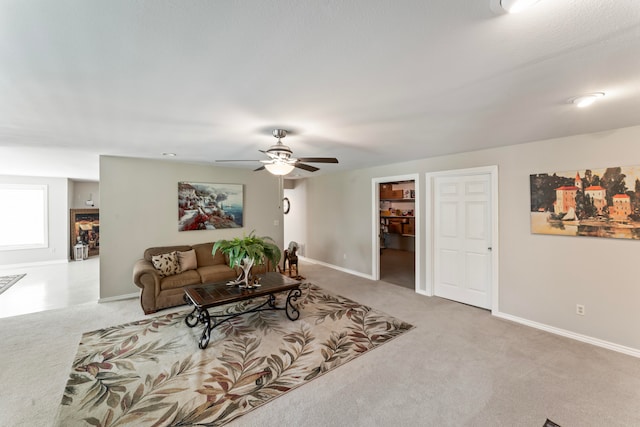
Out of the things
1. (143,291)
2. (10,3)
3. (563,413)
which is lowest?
(563,413)

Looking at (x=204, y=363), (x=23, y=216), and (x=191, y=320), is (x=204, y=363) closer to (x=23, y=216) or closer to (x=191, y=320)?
(x=191, y=320)

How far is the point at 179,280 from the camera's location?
4.11 metres

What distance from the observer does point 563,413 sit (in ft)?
6.47

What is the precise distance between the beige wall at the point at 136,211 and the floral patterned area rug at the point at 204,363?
143 centimetres

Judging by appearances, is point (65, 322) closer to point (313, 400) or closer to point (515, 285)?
point (313, 400)

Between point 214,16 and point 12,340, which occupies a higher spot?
point 214,16

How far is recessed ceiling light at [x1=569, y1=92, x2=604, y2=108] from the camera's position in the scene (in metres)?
1.98

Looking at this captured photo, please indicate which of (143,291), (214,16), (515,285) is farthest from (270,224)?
(214,16)

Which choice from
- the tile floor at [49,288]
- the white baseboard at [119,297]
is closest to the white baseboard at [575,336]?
the white baseboard at [119,297]

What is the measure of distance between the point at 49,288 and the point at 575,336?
8.56 meters

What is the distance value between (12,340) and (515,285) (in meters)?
6.37

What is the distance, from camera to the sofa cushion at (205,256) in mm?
4895

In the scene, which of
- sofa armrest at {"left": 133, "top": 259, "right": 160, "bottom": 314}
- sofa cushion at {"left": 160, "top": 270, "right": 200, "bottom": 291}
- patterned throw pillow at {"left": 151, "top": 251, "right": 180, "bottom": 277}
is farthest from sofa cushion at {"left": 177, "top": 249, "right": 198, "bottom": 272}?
sofa armrest at {"left": 133, "top": 259, "right": 160, "bottom": 314}

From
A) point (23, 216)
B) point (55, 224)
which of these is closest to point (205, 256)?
point (55, 224)
